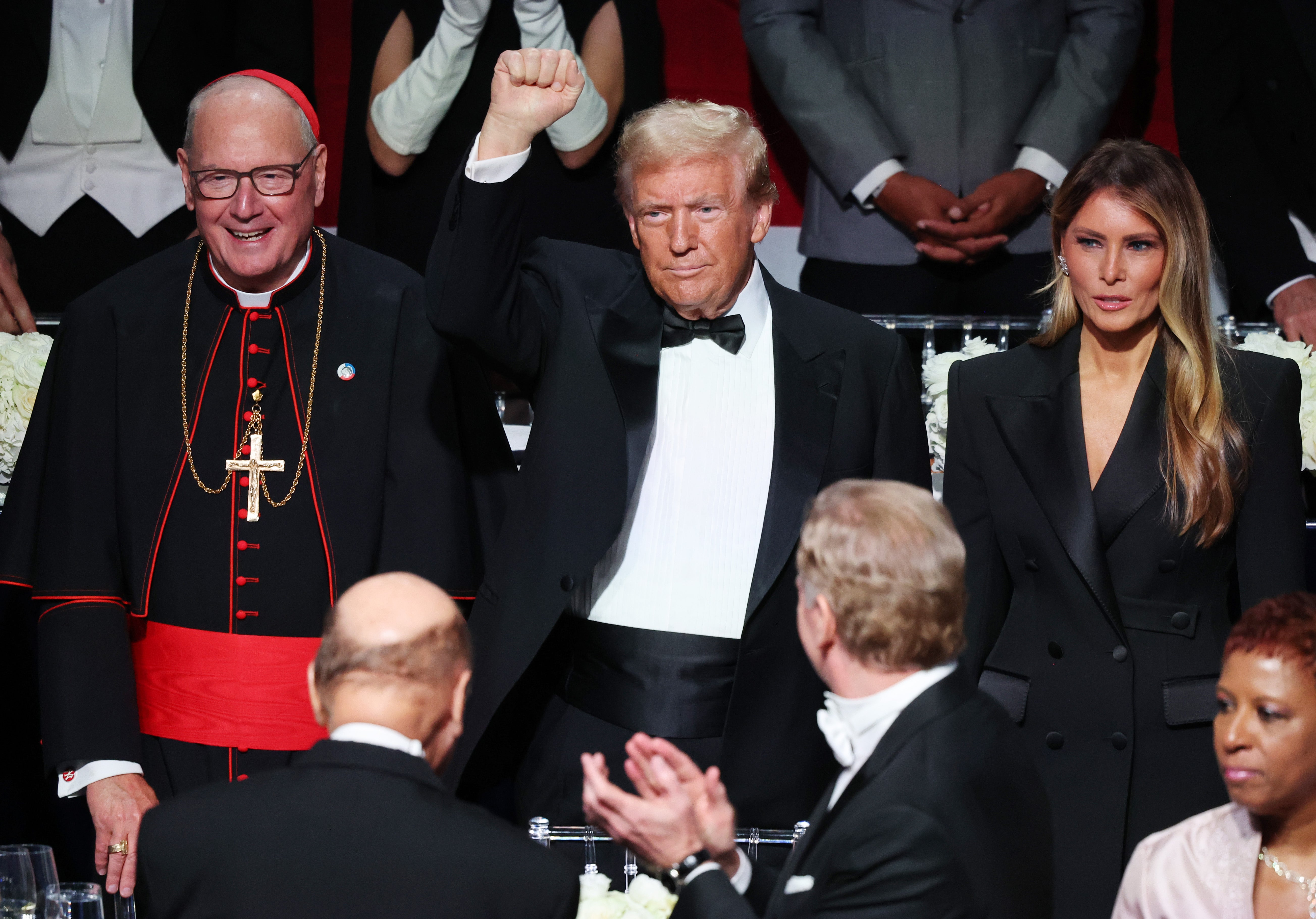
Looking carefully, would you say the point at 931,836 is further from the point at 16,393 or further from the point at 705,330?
the point at 16,393

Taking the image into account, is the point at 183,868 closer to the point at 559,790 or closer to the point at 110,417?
the point at 559,790

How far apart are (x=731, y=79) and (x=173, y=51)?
6.12ft

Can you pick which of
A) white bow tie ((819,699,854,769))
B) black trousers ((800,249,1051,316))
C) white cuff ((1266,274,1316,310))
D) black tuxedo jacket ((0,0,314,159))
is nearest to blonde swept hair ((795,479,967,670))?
white bow tie ((819,699,854,769))

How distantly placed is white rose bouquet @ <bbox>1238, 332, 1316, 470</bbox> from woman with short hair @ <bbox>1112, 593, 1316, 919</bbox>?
1451 millimetres

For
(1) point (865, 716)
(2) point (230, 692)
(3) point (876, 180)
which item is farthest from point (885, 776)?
(3) point (876, 180)

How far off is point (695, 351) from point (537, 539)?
0.50m

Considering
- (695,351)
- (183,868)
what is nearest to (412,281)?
(695,351)

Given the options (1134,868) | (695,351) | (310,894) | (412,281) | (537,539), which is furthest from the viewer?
(412,281)

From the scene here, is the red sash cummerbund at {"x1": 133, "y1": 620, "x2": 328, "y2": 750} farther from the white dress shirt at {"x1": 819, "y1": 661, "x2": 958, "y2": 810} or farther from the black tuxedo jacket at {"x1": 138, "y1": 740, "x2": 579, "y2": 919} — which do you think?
the white dress shirt at {"x1": 819, "y1": 661, "x2": 958, "y2": 810}

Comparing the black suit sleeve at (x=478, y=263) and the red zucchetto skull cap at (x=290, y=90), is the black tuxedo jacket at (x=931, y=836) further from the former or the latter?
the red zucchetto skull cap at (x=290, y=90)

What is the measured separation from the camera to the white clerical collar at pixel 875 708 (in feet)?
6.17

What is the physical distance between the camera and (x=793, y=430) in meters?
2.84

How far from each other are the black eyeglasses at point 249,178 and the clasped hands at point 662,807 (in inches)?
59.5

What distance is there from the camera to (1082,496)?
2881mm
